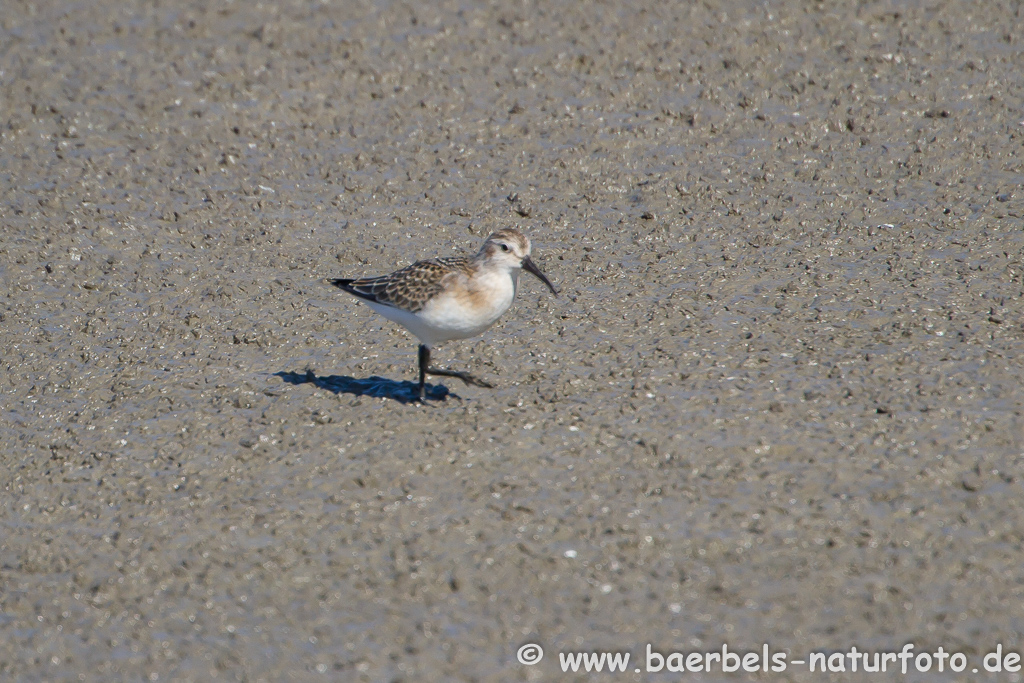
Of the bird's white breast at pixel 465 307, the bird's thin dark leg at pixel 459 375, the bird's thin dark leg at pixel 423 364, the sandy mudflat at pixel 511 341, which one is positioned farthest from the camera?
the bird's thin dark leg at pixel 459 375

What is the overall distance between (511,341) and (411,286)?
4.22ft

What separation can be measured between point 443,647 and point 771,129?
24.7 feet

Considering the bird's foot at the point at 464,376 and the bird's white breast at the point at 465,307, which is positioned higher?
the bird's white breast at the point at 465,307

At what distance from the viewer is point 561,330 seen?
352 inches

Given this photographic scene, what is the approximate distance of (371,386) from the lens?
8.30 metres

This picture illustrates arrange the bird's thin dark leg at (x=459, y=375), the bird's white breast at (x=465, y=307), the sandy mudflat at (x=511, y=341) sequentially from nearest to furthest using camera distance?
the sandy mudflat at (x=511, y=341)
the bird's white breast at (x=465, y=307)
the bird's thin dark leg at (x=459, y=375)

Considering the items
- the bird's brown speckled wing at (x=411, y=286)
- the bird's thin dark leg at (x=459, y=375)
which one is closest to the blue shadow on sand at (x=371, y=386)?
the bird's thin dark leg at (x=459, y=375)

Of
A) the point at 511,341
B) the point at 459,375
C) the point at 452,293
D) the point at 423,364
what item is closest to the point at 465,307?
the point at 452,293

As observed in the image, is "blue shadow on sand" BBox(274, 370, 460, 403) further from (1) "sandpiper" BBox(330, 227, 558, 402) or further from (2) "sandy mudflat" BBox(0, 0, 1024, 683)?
(1) "sandpiper" BBox(330, 227, 558, 402)

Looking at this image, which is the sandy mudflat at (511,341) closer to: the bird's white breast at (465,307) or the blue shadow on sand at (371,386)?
the blue shadow on sand at (371,386)

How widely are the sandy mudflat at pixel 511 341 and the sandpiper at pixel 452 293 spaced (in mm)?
569

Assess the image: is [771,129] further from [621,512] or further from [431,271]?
[621,512]

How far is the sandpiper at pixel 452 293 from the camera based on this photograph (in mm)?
7648

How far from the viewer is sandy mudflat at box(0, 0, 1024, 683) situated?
6074 millimetres
